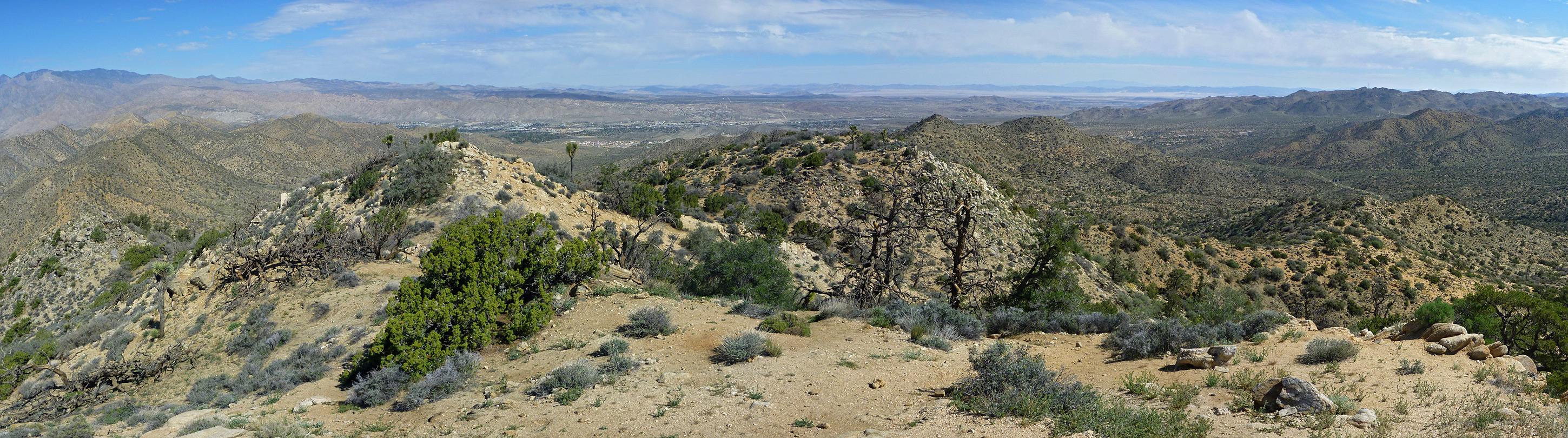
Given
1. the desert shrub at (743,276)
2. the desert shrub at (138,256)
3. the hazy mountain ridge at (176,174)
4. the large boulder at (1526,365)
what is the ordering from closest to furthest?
the large boulder at (1526,365)
the desert shrub at (743,276)
the desert shrub at (138,256)
the hazy mountain ridge at (176,174)

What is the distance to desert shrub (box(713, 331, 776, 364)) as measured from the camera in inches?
364

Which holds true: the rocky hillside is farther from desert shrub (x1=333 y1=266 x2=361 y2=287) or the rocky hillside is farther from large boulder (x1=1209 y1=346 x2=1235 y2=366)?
large boulder (x1=1209 y1=346 x2=1235 y2=366)

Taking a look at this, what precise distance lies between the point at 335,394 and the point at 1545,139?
461 feet

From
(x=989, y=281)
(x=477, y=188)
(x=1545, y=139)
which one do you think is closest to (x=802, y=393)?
(x=989, y=281)

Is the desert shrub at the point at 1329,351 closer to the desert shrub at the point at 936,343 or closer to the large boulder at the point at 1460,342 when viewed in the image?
the large boulder at the point at 1460,342

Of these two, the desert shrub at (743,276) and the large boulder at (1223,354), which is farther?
the desert shrub at (743,276)

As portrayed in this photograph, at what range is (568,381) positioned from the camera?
27.3 ft

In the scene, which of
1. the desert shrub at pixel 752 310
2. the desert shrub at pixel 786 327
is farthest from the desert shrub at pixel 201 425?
the desert shrub at pixel 752 310

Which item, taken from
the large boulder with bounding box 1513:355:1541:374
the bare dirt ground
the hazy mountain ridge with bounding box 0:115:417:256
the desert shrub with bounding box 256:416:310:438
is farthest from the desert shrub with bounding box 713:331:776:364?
the hazy mountain ridge with bounding box 0:115:417:256

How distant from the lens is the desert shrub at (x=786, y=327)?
1066cm

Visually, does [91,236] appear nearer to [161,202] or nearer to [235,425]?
[161,202]

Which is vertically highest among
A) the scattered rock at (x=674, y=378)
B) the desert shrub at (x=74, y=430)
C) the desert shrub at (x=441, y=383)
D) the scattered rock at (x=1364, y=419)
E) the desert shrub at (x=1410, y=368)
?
the scattered rock at (x=1364, y=419)

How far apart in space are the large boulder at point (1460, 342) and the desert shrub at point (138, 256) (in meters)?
39.2

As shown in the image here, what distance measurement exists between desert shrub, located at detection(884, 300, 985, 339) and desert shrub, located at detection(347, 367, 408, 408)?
297 inches
